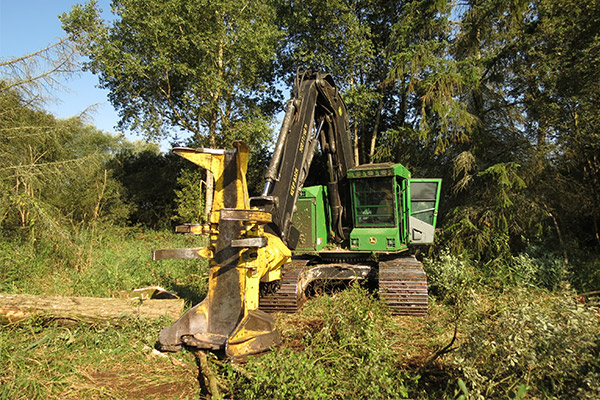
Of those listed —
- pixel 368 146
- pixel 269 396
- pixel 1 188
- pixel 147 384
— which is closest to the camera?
pixel 269 396

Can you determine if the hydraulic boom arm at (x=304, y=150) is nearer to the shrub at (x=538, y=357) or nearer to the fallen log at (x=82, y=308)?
the fallen log at (x=82, y=308)

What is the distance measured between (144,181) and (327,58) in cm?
1043

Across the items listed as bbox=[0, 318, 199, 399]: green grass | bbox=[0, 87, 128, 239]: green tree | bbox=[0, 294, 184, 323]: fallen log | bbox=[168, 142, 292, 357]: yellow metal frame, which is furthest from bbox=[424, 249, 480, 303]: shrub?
bbox=[0, 87, 128, 239]: green tree

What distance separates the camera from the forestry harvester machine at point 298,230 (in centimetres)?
356

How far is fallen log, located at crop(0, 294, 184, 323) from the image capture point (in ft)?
13.8

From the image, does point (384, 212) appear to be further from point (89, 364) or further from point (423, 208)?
point (89, 364)

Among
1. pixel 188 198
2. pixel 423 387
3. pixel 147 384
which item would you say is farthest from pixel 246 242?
pixel 188 198

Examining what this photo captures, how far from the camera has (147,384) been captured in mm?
3277

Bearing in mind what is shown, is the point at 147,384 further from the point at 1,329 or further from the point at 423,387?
the point at 423,387

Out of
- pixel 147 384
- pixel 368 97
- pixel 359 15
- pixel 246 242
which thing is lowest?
pixel 147 384

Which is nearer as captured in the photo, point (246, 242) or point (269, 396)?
point (269, 396)

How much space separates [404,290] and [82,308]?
171 inches

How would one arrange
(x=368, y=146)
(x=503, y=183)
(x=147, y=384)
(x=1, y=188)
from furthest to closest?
(x=368, y=146)
(x=503, y=183)
(x=1, y=188)
(x=147, y=384)

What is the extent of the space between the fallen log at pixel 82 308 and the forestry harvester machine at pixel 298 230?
988 mm
